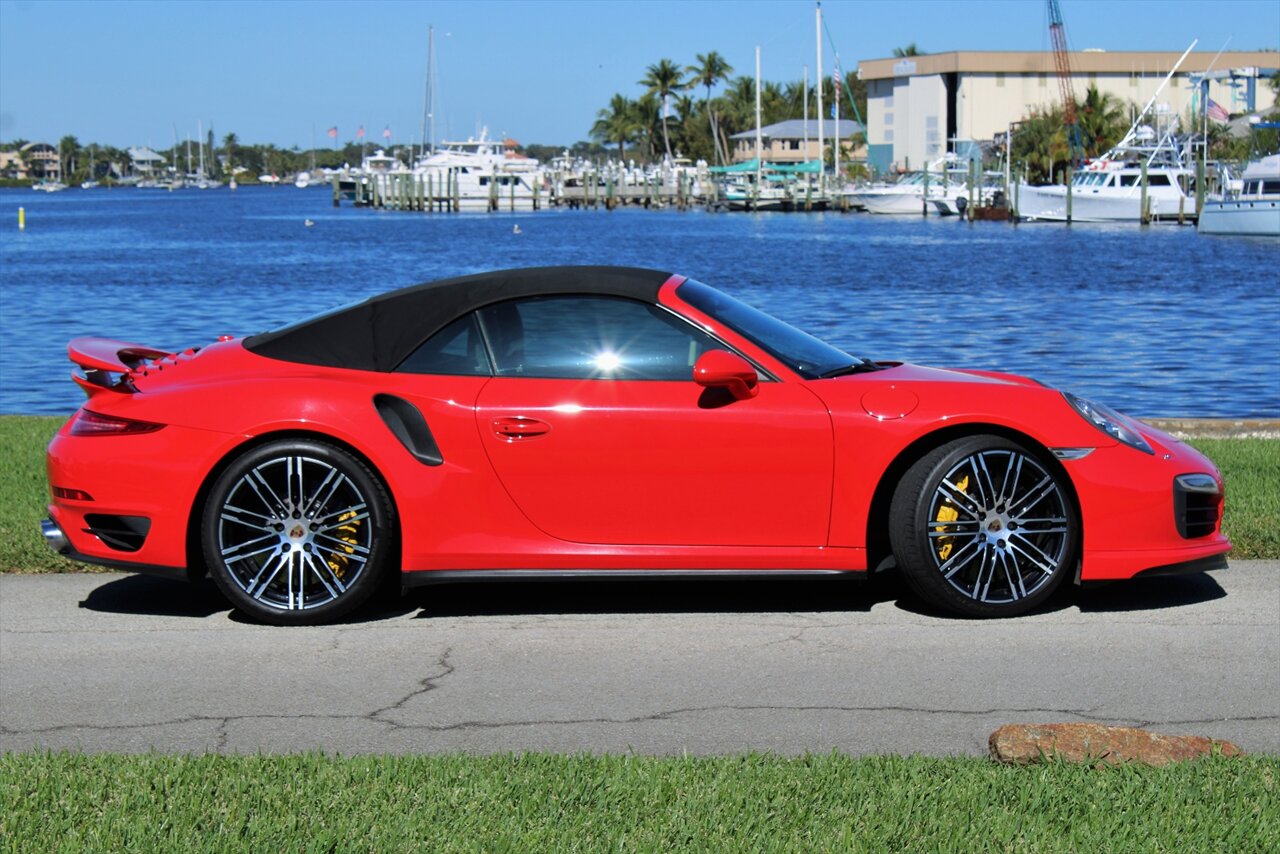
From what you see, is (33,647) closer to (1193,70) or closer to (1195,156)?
(1195,156)

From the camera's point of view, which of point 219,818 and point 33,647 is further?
point 33,647

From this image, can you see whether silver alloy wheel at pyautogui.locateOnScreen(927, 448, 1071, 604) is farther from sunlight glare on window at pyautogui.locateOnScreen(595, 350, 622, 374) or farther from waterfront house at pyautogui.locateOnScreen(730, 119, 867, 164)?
waterfront house at pyautogui.locateOnScreen(730, 119, 867, 164)

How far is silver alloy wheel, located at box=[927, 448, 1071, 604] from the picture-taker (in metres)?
6.24

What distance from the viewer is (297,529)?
6238mm

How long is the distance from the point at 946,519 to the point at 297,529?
251cm

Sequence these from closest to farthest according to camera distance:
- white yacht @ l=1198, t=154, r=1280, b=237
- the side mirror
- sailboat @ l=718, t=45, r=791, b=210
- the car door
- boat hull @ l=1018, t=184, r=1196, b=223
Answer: the side mirror → the car door → white yacht @ l=1198, t=154, r=1280, b=237 → boat hull @ l=1018, t=184, r=1196, b=223 → sailboat @ l=718, t=45, r=791, b=210

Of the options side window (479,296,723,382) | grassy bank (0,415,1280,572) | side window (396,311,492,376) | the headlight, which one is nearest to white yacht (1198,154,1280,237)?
grassy bank (0,415,1280,572)

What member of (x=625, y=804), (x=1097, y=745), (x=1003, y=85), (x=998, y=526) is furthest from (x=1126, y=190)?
(x=625, y=804)

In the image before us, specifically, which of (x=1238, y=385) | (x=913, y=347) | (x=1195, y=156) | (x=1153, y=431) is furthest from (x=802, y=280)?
(x=1195, y=156)

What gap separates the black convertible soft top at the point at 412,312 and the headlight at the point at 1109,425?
1750mm

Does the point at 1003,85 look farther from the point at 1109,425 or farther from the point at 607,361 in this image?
the point at 607,361

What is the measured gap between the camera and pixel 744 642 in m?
6.05

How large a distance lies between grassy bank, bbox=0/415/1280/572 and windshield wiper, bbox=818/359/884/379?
2146mm

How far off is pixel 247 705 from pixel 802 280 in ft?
129
